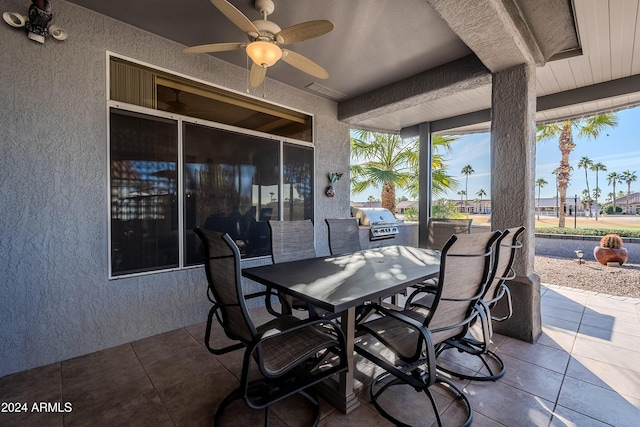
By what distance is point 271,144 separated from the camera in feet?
11.4

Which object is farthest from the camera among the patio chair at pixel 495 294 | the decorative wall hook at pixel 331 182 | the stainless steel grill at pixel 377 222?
the stainless steel grill at pixel 377 222

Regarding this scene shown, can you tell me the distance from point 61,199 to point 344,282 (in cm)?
232

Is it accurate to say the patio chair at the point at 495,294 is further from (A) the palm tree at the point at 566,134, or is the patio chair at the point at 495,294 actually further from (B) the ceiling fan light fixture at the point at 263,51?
(A) the palm tree at the point at 566,134

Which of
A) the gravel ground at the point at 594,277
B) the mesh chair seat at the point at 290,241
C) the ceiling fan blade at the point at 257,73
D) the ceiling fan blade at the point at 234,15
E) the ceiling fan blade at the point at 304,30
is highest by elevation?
the ceiling fan blade at the point at 304,30

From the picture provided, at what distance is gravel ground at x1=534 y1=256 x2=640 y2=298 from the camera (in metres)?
Result: 3.82

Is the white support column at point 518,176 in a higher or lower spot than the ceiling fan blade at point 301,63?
lower

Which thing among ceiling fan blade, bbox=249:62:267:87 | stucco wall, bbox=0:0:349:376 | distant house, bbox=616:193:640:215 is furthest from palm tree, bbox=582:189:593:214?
stucco wall, bbox=0:0:349:376

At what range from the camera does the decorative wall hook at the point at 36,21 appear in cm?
188

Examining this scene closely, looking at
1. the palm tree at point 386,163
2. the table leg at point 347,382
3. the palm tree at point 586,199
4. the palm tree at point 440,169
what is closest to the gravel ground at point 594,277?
the palm tree at point 440,169

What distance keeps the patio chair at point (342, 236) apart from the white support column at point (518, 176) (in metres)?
1.49

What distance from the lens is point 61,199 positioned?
6.96 ft

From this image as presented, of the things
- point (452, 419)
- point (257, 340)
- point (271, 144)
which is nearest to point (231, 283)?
point (257, 340)

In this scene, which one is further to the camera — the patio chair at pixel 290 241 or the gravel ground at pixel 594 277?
the gravel ground at pixel 594 277

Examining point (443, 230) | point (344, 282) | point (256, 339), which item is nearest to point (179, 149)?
point (344, 282)
